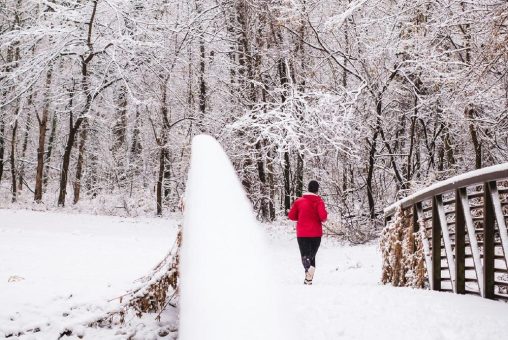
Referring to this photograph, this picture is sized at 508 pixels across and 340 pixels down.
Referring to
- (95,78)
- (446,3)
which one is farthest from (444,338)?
(95,78)

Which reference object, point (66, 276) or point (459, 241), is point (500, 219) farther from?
point (66, 276)

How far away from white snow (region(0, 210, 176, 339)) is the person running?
2.67m

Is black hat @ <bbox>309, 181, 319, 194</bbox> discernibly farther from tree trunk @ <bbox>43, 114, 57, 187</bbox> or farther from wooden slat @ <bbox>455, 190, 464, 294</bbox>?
tree trunk @ <bbox>43, 114, 57, 187</bbox>

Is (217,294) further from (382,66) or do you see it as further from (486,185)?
(382,66)

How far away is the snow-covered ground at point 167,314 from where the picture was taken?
405 cm

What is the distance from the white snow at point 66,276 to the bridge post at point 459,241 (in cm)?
333

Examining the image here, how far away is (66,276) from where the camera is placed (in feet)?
24.7

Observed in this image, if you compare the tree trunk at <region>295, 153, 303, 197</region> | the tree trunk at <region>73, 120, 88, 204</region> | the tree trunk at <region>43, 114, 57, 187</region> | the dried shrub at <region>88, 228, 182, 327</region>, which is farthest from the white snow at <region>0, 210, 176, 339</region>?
the tree trunk at <region>43, 114, 57, 187</region>

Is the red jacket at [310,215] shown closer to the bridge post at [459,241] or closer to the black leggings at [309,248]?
the black leggings at [309,248]

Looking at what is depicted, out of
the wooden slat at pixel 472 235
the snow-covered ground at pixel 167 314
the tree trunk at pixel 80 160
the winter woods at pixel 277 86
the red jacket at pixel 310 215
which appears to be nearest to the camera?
the snow-covered ground at pixel 167 314

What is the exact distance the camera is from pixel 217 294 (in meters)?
0.89

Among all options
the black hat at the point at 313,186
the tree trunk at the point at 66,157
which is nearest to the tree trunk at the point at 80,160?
the tree trunk at the point at 66,157

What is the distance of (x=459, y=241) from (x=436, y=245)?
2.98 ft

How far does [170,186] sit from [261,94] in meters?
6.93
